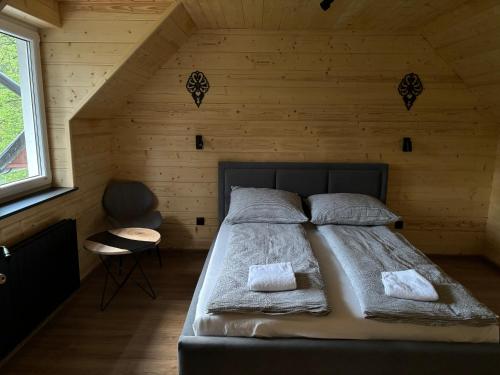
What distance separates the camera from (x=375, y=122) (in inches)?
131

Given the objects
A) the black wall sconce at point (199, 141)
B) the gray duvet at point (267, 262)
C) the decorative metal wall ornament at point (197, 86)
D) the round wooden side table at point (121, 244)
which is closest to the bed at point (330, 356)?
the gray duvet at point (267, 262)

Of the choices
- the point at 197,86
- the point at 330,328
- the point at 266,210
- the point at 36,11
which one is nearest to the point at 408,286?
the point at 330,328

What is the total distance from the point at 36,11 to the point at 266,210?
207 cm

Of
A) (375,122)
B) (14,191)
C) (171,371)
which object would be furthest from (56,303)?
(375,122)

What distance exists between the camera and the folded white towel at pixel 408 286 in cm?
168

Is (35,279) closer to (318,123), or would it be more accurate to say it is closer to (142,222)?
(142,222)

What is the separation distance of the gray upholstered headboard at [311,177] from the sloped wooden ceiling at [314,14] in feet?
4.03

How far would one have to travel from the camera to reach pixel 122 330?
7.53ft

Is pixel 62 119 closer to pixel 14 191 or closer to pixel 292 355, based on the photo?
pixel 14 191

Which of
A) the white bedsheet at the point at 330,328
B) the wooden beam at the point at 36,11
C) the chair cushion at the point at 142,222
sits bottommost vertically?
the white bedsheet at the point at 330,328

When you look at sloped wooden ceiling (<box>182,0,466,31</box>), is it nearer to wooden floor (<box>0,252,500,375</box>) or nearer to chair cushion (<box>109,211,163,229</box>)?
chair cushion (<box>109,211,163,229</box>)

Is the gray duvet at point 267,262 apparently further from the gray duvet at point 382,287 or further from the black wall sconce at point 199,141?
the black wall sconce at point 199,141

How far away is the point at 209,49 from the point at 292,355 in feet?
8.74

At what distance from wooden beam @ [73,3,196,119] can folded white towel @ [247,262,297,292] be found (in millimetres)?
1773
